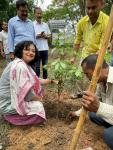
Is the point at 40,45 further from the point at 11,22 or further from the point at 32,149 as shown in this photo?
the point at 32,149

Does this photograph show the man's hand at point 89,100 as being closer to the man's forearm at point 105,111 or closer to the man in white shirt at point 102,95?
the man in white shirt at point 102,95

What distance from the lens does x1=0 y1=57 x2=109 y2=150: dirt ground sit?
3.63 meters

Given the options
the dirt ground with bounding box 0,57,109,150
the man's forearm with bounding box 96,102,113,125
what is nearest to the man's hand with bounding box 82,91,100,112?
the man's forearm with bounding box 96,102,113,125

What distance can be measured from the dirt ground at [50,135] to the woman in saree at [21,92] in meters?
0.13

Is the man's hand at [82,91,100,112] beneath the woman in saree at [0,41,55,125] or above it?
above

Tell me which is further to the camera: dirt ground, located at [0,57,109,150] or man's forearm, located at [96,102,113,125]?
dirt ground, located at [0,57,109,150]

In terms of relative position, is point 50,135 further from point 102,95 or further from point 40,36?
point 40,36

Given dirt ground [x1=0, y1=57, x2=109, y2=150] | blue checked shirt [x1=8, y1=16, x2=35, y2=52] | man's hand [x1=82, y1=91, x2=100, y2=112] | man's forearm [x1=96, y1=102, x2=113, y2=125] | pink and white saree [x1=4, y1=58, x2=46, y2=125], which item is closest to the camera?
man's hand [x1=82, y1=91, x2=100, y2=112]

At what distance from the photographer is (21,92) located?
13.4ft

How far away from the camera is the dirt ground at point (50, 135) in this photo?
11.9ft

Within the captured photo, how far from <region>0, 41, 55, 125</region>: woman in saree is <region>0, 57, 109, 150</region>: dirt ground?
128mm

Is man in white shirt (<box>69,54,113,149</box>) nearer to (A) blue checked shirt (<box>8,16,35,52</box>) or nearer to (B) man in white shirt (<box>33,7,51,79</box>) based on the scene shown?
(A) blue checked shirt (<box>8,16,35,52</box>)

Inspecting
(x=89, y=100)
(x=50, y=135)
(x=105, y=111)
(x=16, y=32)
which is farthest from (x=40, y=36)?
(x=89, y=100)

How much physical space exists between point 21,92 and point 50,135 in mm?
659
